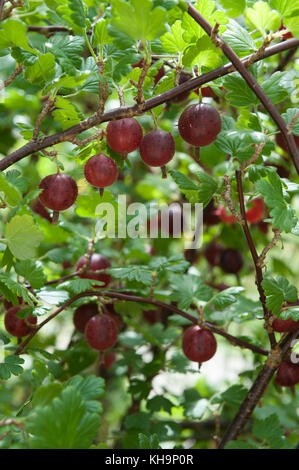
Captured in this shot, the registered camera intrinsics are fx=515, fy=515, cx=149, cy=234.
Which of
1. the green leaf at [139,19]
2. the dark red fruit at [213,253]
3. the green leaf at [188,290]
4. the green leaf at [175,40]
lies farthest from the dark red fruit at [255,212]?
the green leaf at [139,19]

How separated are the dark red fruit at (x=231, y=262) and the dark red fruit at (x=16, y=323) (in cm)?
70

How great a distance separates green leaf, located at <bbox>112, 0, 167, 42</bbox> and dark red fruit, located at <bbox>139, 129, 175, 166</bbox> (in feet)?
0.60

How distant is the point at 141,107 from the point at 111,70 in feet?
0.33

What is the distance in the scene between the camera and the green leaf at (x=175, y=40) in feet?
2.51

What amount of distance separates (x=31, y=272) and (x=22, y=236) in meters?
0.15

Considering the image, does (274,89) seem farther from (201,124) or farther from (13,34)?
(13,34)

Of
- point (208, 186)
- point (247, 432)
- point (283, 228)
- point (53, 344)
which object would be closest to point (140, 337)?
point (53, 344)

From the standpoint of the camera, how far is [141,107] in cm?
75

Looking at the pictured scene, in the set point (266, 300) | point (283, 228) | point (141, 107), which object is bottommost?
point (266, 300)

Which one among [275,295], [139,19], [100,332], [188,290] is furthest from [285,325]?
[139,19]

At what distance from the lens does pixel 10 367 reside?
2.72 ft
